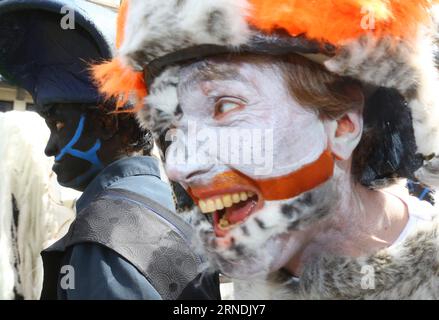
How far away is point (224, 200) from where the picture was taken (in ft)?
4.39

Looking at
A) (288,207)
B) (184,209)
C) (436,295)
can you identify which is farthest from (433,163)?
(184,209)

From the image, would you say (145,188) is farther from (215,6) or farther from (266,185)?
(215,6)

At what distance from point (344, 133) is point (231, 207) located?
0.35 m

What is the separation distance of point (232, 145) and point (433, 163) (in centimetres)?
64

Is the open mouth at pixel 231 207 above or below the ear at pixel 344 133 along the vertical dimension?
below

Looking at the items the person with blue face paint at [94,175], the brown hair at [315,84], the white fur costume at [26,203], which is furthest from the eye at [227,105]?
the white fur costume at [26,203]

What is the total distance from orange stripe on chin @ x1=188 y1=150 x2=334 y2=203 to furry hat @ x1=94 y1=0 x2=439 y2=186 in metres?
0.22

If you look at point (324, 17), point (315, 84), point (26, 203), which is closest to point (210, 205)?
point (315, 84)

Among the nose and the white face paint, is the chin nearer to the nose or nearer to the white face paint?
the white face paint

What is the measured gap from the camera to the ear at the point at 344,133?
1317 millimetres

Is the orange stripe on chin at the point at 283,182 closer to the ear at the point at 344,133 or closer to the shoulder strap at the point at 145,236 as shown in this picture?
the ear at the point at 344,133

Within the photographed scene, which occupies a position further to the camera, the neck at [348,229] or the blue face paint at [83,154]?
the blue face paint at [83,154]

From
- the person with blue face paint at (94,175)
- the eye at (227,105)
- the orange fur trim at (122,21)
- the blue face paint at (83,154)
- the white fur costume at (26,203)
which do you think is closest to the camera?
the eye at (227,105)

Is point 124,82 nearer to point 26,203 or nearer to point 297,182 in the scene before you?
point 297,182
